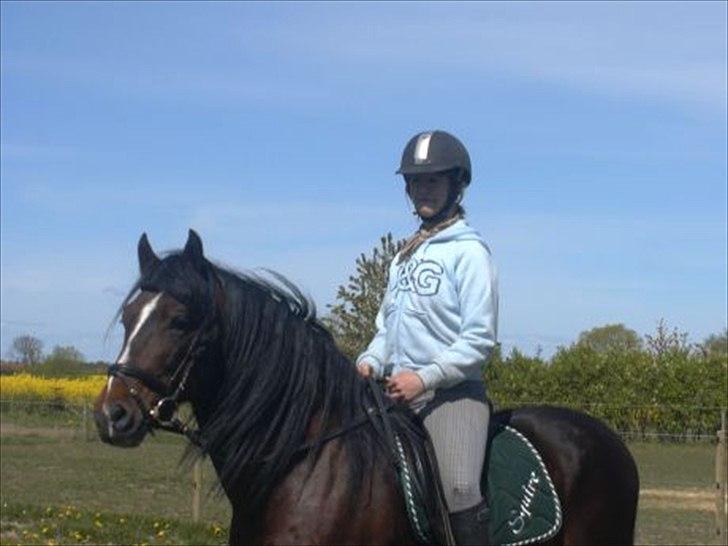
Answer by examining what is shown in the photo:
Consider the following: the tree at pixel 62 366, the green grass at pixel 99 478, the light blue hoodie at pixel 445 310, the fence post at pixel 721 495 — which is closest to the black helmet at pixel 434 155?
the light blue hoodie at pixel 445 310

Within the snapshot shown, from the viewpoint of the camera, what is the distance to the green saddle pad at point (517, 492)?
195 inches

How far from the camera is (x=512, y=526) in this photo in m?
4.98

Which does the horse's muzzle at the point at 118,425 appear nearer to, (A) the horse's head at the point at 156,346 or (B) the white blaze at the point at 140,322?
(A) the horse's head at the point at 156,346

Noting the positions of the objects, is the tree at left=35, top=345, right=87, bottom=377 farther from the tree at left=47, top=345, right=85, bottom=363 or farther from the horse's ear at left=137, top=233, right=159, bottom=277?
the horse's ear at left=137, top=233, right=159, bottom=277

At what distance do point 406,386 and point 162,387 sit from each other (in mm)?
928

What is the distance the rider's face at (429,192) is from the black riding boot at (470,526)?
1.14 m

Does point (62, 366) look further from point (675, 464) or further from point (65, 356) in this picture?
point (675, 464)

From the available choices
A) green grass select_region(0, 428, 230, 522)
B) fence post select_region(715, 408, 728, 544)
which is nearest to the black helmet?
green grass select_region(0, 428, 230, 522)

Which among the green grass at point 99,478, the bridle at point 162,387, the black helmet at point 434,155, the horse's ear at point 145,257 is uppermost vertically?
the black helmet at point 434,155

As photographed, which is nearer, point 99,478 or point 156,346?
point 156,346

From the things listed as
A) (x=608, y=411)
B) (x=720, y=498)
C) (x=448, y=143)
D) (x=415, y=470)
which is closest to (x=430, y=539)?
(x=415, y=470)

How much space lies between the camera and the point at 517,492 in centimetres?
505

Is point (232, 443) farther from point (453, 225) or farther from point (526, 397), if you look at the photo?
point (526, 397)

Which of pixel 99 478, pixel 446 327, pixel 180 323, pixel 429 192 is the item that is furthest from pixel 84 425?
pixel 180 323
